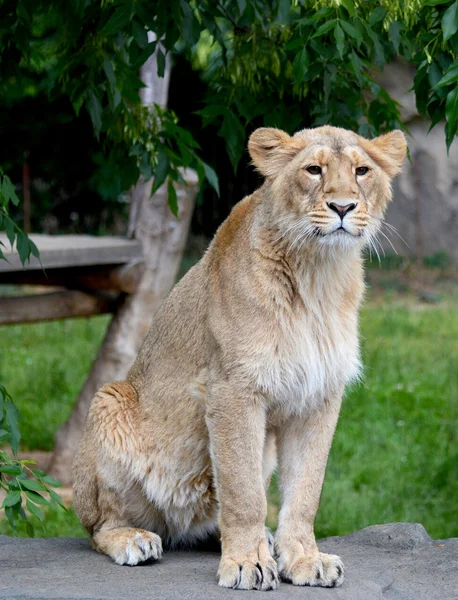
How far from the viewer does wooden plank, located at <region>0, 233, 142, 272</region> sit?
6598mm

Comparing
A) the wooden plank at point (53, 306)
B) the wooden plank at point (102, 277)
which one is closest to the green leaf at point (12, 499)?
the wooden plank at point (53, 306)

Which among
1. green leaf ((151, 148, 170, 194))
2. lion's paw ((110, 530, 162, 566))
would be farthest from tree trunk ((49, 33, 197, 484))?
lion's paw ((110, 530, 162, 566))

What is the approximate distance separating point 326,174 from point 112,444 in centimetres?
142

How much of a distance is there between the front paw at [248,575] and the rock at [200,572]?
4 centimetres

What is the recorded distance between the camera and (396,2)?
140 inches

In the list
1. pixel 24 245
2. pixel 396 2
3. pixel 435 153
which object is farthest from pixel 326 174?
pixel 435 153

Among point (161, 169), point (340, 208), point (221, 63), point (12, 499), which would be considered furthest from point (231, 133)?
point (12, 499)

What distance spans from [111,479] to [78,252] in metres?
2.96

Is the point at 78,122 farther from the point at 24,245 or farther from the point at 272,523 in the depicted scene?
the point at 24,245

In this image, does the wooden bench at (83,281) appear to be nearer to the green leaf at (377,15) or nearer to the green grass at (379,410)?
the green grass at (379,410)

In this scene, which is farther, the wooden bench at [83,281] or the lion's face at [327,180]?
the wooden bench at [83,281]

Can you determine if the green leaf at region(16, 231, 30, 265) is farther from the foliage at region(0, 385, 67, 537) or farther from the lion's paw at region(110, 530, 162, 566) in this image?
the lion's paw at region(110, 530, 162, 566)

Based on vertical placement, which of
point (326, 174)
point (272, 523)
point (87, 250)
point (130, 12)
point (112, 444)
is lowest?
point (272, 523)

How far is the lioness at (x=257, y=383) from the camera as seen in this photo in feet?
12.0
